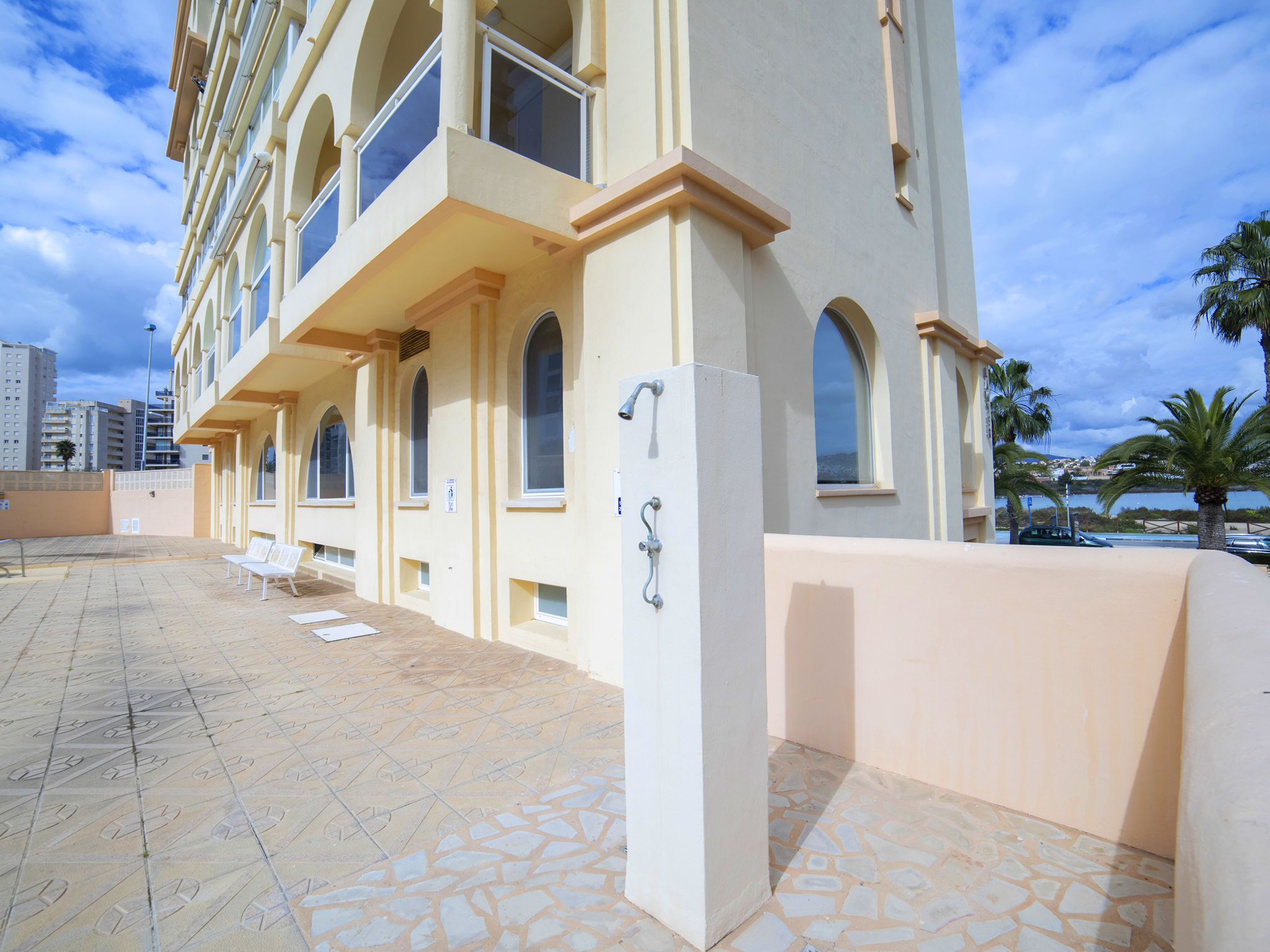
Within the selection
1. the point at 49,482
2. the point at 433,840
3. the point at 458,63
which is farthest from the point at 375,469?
the point at 49,482

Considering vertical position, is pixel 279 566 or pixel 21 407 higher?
pixel 21 407

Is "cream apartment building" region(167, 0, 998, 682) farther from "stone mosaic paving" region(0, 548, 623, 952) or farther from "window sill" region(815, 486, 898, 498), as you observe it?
"stone mosaic paving" region(0, 548, 623, 952)

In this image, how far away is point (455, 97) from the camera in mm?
5445

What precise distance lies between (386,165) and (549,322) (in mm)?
2467

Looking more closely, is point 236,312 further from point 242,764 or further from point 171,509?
point 171,509

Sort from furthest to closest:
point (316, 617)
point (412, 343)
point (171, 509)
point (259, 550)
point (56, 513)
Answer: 1. point (56, 513)
2. point (171, 509)
3. point (259, 550)
4. point (412, 343)
5. point (316, 617)

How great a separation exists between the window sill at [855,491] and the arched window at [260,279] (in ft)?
32.6

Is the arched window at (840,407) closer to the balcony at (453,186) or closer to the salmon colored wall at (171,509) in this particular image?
the balcony at (453,186)

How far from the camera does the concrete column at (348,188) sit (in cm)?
755

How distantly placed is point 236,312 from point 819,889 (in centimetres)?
1670

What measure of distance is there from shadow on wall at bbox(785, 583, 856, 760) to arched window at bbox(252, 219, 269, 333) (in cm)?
1082

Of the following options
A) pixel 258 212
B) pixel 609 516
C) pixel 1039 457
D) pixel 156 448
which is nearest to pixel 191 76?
pixel 258 212

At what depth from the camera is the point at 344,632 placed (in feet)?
26.2

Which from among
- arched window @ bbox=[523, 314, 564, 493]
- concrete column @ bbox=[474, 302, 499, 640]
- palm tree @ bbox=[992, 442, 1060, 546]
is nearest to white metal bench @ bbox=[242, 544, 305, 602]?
concrete column @ bbox=[474, 302, 499, 640]
